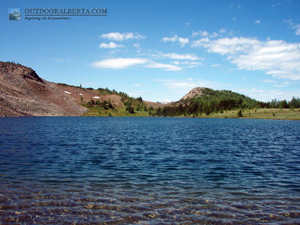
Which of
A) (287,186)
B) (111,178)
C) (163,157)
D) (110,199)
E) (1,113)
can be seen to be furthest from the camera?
(1,113)

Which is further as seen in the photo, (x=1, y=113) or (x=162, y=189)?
(x=1, y=113)

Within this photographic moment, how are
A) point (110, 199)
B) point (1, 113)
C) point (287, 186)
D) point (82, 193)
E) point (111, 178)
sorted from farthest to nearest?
1. point (1, 113)
2. point (111, 178)
3. point (287, 186)
4. point (82, 193)
5. point (110, 199)

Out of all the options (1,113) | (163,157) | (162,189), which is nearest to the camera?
(162,189)

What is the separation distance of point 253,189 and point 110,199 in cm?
1096

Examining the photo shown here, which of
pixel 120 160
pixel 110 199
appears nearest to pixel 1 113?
pixel 120 160

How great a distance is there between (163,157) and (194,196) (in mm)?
14511

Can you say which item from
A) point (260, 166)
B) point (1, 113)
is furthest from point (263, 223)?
point (1, 113)

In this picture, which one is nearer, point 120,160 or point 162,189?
point 162,189

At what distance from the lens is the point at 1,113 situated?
164750 mm

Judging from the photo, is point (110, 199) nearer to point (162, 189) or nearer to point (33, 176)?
point (162, 189)

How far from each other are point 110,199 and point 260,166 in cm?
1875

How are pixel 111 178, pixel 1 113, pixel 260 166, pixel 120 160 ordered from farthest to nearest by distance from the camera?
pixel 1 113 < pixel 120 160 < pixel 260 166 < pixel 111 178

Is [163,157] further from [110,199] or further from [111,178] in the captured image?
[110,199]

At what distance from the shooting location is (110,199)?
47.8 ft
